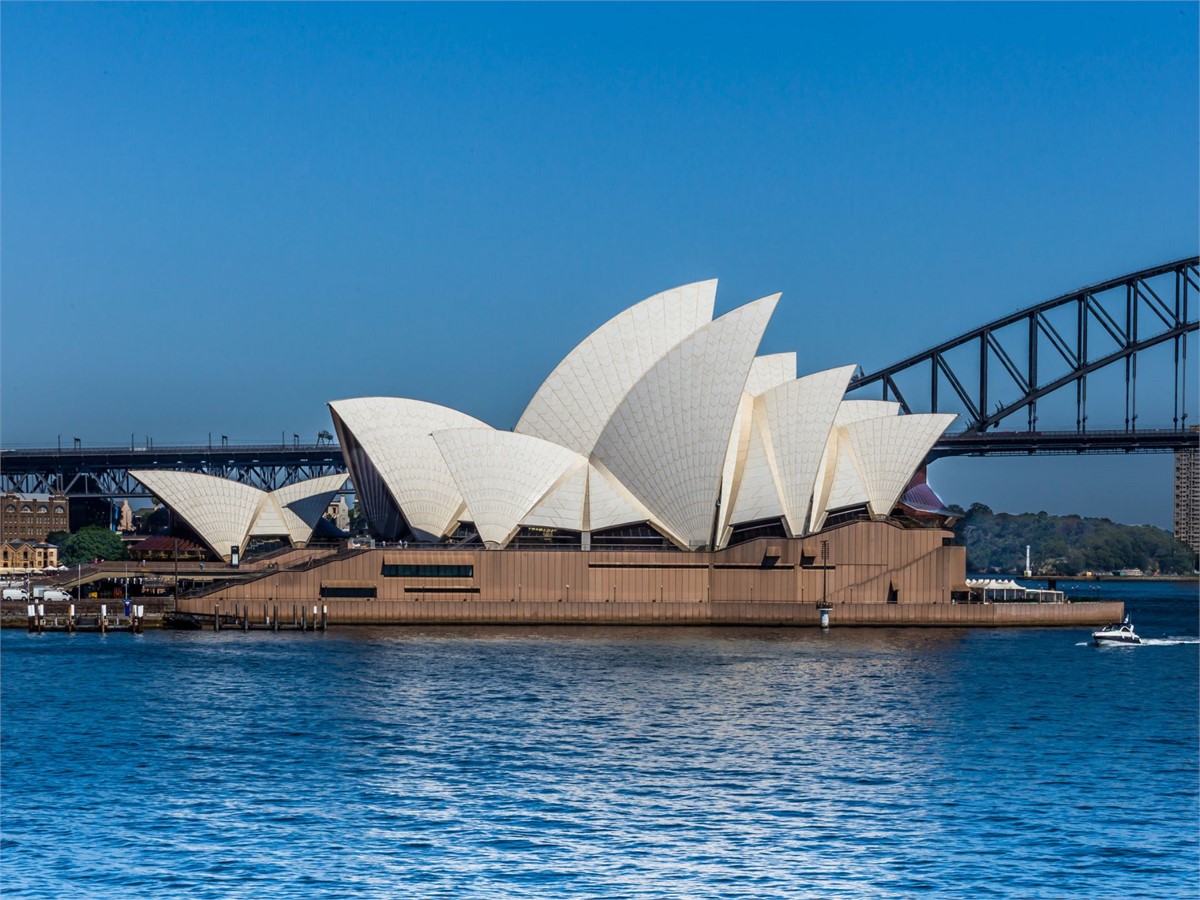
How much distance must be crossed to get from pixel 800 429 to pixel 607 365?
795cm

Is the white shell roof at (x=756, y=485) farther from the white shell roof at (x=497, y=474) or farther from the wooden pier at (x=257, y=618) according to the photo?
the wooden pier at (x=257, y=618)

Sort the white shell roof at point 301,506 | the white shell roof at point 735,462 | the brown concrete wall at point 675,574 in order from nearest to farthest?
the brown concrete wall at point 675,574 < the white shell roof at point 735,462 < the white shell roof at point 301,506

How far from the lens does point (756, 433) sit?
205ft

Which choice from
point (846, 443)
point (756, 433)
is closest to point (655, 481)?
point (756, 433)

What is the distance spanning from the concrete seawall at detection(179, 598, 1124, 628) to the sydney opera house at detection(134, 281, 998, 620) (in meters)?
0.11

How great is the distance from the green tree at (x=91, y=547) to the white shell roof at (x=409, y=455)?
127 feet

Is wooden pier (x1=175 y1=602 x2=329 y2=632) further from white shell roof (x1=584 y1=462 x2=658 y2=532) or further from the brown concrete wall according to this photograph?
white shell roof (x1=584 y1=462 x2=658 y2=532)

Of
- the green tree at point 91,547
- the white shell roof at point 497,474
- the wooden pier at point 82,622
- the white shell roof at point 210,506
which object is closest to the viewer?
the wooden pier at point 82,622

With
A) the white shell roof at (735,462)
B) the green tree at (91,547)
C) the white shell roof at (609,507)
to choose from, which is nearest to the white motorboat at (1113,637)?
the white shell roof at (735,462)

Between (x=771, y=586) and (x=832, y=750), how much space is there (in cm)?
2923

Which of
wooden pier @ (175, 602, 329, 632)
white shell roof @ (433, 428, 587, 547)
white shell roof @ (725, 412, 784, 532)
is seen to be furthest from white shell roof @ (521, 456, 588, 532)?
wooden pier @ (175, 602, 329, 632)

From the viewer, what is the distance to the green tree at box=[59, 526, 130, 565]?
330ft

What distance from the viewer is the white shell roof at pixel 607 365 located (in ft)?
205

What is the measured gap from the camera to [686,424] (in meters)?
59.8
